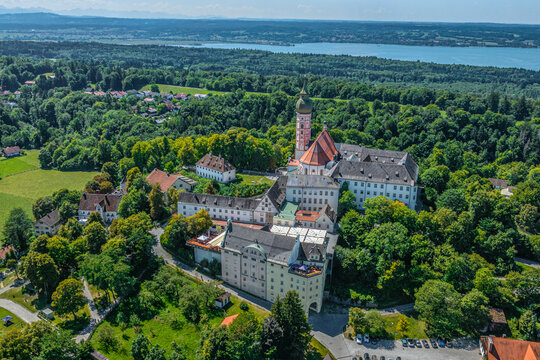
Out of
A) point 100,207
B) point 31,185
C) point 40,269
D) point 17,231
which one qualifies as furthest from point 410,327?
point 31,185

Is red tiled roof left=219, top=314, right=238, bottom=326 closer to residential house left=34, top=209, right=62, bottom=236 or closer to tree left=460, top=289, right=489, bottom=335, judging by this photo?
tree left=460, top=289, right=489, bottom=335

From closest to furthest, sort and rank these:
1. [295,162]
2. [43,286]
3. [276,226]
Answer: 1. [43,286]
2. [276,226]
3. [295,162]

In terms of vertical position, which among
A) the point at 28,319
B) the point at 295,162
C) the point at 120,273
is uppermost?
the point at 295,162

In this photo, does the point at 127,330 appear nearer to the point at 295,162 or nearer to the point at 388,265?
the point at 388,265

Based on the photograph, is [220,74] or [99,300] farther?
[220,74]

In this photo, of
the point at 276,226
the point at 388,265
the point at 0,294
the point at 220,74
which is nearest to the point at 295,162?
the point at 276,226

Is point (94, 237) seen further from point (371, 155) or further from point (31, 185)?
point (371, 155)
